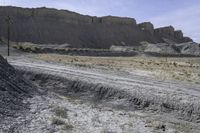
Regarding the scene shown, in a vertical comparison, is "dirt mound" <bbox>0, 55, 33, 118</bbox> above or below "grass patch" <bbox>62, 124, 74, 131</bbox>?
above

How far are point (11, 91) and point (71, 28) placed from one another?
3359 inches

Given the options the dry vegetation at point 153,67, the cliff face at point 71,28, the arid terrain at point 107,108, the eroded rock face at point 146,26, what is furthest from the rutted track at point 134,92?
the eroded rock face at point 146,26

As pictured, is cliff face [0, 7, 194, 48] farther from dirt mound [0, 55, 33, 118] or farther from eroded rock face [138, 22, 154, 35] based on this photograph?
dirt mound [0, 55, 33, 118]

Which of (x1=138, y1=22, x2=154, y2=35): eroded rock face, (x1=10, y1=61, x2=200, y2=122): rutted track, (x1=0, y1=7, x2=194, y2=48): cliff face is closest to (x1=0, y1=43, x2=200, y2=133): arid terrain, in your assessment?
(x1=10, y1=61, x2=200, y2=122): rutted track

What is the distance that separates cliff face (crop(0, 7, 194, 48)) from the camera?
89.1 metres

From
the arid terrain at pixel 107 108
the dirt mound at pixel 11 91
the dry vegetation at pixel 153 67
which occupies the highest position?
the dirt mound at pixel 11 91

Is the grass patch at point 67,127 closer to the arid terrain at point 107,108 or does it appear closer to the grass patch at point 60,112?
the arid terrain at point 107,108

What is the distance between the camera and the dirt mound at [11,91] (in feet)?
47.0

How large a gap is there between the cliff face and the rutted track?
59843 mm

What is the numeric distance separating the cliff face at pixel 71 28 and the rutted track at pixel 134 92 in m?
59.8

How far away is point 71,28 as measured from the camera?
101625 millimetres

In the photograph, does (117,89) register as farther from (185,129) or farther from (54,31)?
(54,31)

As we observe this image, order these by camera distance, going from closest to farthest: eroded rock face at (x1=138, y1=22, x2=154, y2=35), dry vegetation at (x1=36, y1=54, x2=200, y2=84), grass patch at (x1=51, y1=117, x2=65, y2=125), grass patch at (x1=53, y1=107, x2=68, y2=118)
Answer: grass patch at (x1=51, y1=117, x2=65, y2=125) → grass patch at (x1=53, y1=107, x2=68, y2=118) → dry vegetation at (x1=36, y1=54, x2=200, y2=84) → eroded rock face at (x1=138, y1=22, x2=154, y2=35)

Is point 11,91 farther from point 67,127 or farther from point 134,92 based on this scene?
point 134,92
